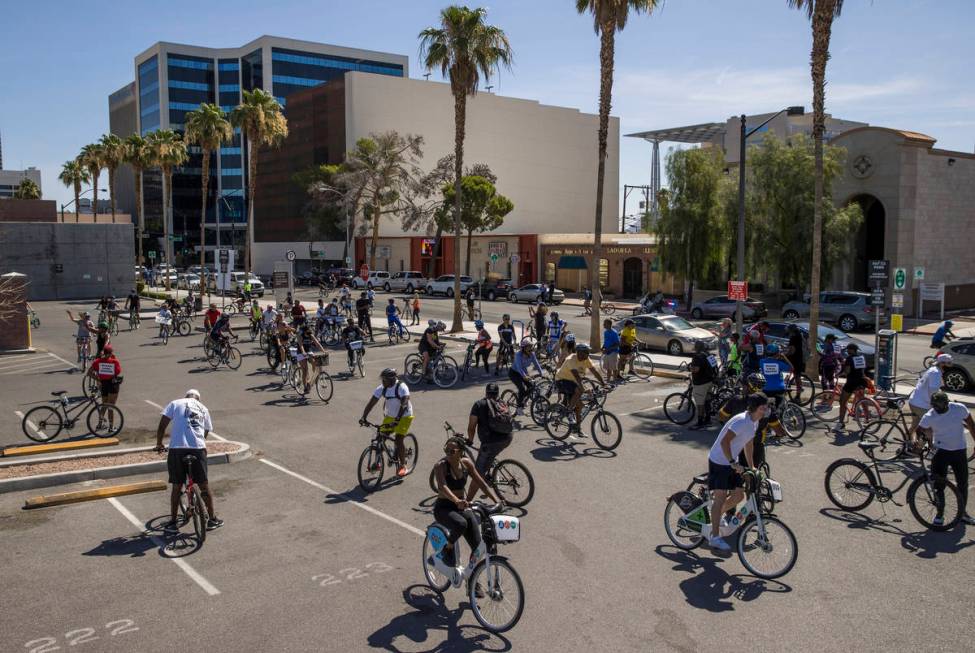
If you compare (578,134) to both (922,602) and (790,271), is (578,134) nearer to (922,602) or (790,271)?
(790,271)

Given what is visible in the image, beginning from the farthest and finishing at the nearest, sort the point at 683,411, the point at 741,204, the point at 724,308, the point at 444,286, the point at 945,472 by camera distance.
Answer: the point at 444,286
the point at 724,308
the point at 741,204
the point at 683,411
the point at 945,472

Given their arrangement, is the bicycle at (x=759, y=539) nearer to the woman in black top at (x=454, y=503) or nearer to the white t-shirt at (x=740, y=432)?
the white t-shirt at (x=740, y=432)

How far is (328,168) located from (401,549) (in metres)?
75.4

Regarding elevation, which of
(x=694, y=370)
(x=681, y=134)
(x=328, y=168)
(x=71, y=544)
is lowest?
(x=71, y=544)

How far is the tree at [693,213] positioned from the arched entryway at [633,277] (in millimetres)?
10601

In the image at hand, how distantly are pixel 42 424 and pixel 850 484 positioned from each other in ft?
45.3

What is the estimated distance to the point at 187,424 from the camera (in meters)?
9.65

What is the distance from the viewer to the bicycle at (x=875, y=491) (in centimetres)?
973

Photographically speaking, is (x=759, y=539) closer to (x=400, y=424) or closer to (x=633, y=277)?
(x=400, y=424)

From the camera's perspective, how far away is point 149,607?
7758 mm

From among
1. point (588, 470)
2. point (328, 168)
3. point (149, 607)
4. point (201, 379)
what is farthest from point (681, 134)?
point (149, 607)

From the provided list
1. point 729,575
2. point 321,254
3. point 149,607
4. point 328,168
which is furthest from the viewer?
point 321,254

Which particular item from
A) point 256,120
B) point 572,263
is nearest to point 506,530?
point 256,120

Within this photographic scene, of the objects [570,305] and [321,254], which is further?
[321,254]
